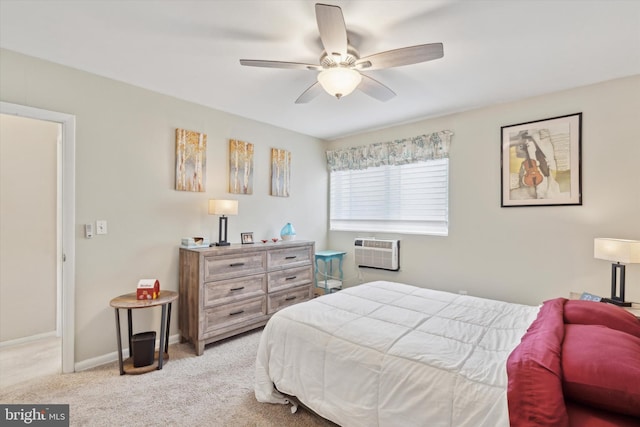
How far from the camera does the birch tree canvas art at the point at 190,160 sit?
3150 mm

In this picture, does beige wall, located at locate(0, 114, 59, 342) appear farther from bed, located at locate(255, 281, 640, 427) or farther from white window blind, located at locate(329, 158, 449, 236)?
white window blind, located at locate(329, 158, 449, 236)

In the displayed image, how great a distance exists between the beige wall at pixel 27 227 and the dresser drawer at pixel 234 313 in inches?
75.7

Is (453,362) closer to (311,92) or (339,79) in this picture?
(339,79)

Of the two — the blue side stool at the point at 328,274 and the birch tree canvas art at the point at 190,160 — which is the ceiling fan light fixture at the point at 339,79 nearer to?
the birch tree canvas art at the point at 190,160

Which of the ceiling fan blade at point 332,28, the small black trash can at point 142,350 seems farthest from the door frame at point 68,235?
the ceiling fan blade at point 332,28

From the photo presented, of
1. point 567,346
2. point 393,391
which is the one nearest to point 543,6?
point 567,346

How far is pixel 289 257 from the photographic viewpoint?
361 cm

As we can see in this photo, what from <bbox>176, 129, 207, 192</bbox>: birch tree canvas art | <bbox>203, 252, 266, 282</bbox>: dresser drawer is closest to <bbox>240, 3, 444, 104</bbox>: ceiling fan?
<bbox>176, 129, 207, 192</bbox>: birch tree canvas art

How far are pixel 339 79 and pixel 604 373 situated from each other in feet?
6.40

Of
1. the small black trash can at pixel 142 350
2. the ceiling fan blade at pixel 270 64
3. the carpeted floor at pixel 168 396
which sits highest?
the ceiling fan blade at pixel 270 64

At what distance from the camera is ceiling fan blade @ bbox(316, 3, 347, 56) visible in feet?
4.86

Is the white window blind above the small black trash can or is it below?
above

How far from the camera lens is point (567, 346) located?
1255 millimetres

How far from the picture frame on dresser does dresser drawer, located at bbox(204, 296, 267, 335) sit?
292 centimetres
